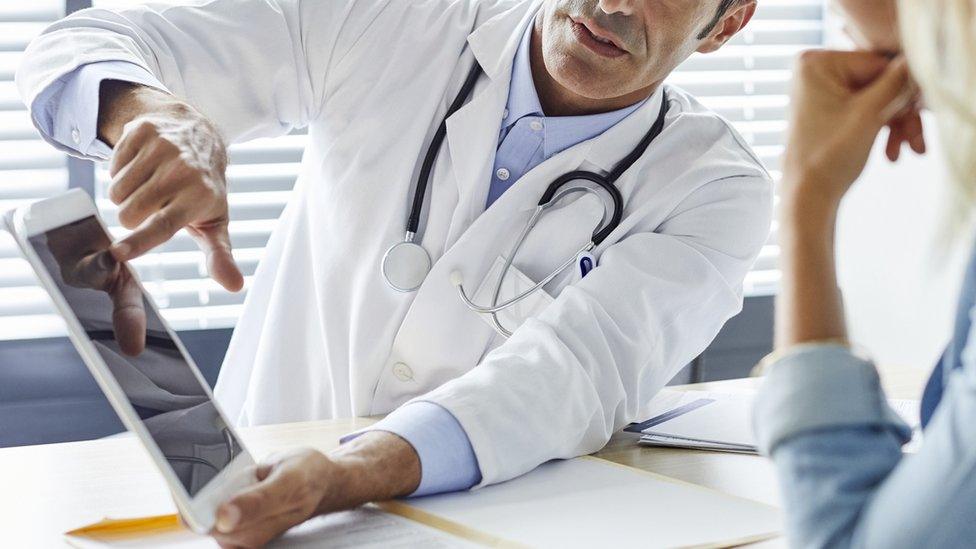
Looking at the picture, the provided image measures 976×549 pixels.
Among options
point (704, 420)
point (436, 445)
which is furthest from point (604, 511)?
point (704, 420)

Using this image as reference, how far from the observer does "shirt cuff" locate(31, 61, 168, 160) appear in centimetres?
134

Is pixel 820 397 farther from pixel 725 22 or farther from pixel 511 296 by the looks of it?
pixel 725 22

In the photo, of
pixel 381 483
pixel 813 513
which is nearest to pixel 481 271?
pixel 381 483

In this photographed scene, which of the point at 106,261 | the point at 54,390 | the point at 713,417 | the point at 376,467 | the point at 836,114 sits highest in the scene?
the point at 836,114

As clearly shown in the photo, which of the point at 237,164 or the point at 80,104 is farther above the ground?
the point at 80,104

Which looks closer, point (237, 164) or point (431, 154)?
point (431, 154)

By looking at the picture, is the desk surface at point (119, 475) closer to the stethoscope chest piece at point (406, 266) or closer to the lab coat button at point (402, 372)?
the lab coat button at point (402, 372)

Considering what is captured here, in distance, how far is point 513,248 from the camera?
1.49m

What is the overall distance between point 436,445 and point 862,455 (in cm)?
48

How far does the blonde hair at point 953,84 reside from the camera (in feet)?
2.05

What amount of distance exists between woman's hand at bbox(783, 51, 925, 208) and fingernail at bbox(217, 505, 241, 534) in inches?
18.9

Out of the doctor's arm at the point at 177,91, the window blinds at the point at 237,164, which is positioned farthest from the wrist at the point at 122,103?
the window blinds at the point at 237,164

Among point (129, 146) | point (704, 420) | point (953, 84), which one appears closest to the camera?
point (953, 84)

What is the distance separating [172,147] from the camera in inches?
41.3
